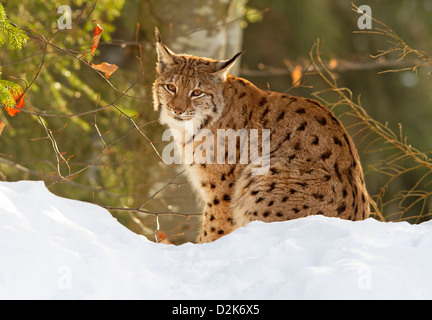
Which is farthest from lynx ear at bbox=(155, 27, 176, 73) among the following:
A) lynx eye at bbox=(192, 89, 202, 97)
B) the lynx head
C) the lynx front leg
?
the lynx front leg

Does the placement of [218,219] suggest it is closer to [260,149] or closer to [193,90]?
[260,149]

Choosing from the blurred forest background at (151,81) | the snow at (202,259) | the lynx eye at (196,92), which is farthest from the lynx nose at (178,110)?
the snow at (202,259)

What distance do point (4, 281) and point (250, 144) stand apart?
2466 millimetres

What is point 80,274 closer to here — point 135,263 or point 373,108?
point 135,263

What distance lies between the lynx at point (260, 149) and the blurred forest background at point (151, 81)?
0.18 meters

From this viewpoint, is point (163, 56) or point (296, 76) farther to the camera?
point (296, 76)

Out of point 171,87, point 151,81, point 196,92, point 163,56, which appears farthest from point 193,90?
point 151,81

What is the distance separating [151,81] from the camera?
657 centimetres

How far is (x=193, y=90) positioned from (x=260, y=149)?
2.44 ft

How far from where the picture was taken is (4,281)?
265 cm
